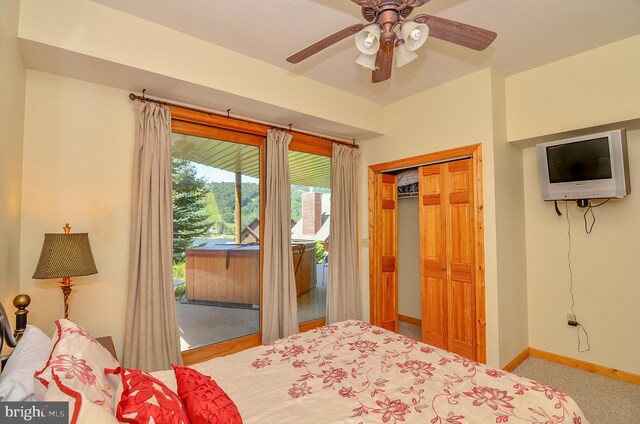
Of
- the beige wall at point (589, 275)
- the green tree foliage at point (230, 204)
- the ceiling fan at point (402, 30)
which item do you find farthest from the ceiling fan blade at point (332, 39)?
the beige wall at point (589, 275)

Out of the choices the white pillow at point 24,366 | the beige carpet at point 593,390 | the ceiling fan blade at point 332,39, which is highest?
the ceiling fan blade at point 332,39

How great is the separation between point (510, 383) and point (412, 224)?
10.4 ft

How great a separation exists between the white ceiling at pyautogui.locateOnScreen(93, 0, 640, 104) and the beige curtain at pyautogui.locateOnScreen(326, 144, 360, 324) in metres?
1.22

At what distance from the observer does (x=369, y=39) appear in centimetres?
161

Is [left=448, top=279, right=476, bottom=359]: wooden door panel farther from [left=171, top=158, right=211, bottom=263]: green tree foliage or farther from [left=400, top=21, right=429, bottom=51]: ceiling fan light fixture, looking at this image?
[left=171, top=158, right=211, bottom=263]: green tree foliage

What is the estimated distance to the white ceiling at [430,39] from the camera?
7.13ft

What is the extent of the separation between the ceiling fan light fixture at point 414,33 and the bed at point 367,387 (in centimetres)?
175

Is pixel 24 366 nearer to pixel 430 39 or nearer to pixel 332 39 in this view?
pixel 332 39

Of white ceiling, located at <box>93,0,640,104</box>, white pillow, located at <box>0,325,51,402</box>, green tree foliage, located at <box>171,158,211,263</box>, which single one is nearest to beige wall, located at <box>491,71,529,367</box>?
white ceiling, located at <box>93,0,640,104</box>

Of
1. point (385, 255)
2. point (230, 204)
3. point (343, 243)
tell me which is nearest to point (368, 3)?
point (230, 204)

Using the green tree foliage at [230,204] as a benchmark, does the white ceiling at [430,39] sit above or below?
above

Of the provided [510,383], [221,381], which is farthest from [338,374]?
[510,383]

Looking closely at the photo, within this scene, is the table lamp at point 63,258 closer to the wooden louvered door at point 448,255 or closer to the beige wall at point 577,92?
the wooden louvered door at point 448,255

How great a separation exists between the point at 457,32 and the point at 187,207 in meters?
2.55
